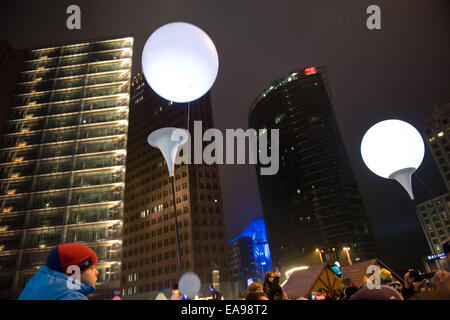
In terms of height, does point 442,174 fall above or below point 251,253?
above

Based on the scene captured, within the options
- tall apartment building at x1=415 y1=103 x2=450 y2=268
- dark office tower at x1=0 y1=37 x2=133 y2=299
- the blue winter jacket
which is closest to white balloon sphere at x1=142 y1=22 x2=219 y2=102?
the blue winter jacket

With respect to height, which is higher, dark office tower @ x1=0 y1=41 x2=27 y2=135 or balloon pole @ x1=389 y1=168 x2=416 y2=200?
dark office tower @ x1=0 y1=41 x2=27 y2=135

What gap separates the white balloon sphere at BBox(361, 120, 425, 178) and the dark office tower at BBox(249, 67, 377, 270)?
59.0 metres

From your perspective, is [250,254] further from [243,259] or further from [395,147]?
[395,147]

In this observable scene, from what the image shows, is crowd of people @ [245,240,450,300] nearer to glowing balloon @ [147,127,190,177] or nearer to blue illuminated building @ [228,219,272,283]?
glowing balloon @ [147,127,190,177]

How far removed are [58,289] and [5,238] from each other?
133 feet

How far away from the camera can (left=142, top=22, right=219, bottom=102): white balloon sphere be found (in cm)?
483

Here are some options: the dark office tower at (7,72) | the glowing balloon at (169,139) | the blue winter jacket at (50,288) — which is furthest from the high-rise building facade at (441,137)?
the dark office tower at (7,72)

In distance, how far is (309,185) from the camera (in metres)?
73.0

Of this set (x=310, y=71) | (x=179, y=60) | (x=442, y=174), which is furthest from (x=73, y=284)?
(x=310, y=71)

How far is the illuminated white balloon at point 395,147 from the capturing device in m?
5.45

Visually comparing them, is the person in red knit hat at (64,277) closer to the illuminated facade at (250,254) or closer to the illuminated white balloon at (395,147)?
the illuminated white balloon at (395,147)

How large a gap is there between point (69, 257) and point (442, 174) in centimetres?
8214
